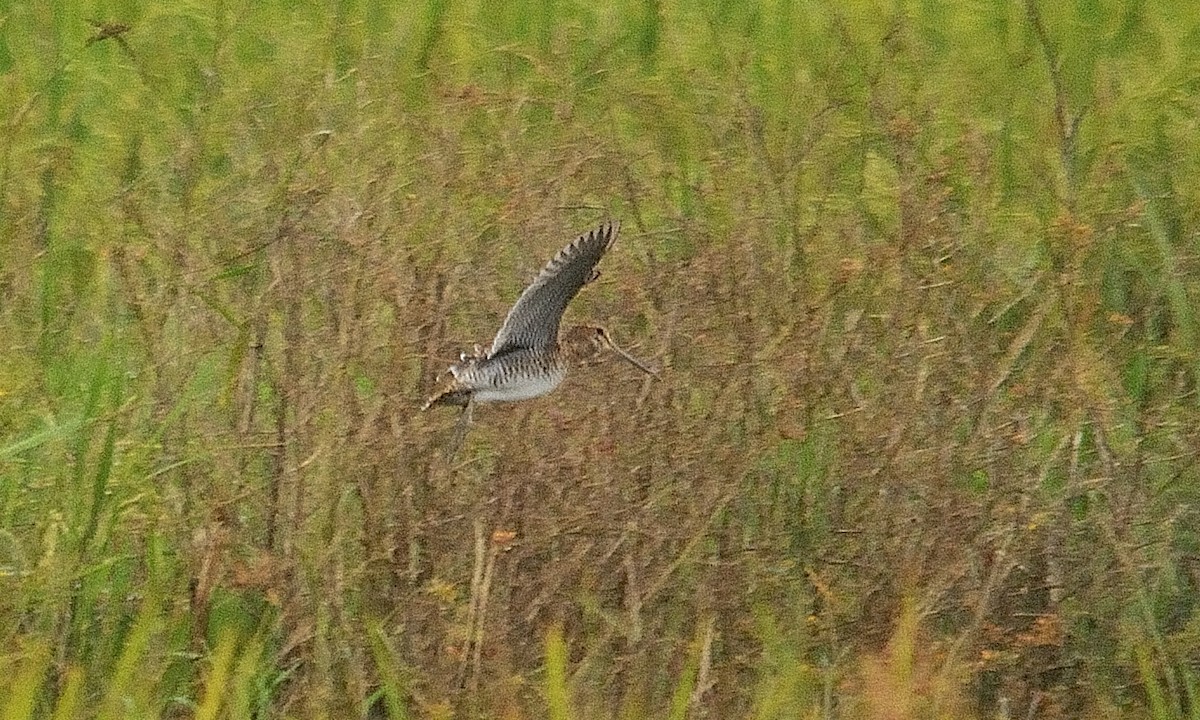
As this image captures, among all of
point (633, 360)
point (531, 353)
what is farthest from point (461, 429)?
point (633, 360)

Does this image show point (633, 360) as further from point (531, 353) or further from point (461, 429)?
point (461, 429)

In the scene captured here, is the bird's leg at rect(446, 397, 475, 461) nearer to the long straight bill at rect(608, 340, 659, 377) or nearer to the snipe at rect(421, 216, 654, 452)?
the snipe at rect(421, 216, 654, 452)

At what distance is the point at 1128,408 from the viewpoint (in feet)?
13.0

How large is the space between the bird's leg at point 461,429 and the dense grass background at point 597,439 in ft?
0.13

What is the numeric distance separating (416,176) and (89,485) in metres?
0.82

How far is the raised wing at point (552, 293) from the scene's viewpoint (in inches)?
139

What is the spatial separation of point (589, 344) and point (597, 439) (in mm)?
157

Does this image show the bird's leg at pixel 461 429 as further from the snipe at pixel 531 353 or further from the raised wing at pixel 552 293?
the raised wing at pixel 552 293

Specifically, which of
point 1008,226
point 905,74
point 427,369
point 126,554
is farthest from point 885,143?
point 126,554

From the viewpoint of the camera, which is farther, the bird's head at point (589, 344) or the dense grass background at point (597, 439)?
the bird's head at point (589, 344)

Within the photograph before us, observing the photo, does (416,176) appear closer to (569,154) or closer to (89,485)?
(569,154)

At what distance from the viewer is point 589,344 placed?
377 centimetres

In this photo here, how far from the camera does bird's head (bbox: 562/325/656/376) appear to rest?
374 cm

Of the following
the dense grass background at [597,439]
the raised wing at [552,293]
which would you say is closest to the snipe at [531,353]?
the raised wing at [552,293]
